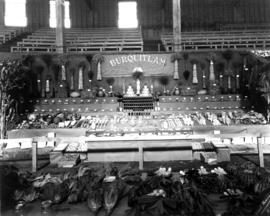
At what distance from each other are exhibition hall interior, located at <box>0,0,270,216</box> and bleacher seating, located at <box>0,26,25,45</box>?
6.7 inches

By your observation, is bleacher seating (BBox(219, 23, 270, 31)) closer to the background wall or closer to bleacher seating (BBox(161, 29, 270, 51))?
the background wall

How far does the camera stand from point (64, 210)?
13.3 ft

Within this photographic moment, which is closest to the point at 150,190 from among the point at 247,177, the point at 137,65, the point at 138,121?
the point at 247,177

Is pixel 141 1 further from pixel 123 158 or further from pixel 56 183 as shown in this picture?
pixel 56 183

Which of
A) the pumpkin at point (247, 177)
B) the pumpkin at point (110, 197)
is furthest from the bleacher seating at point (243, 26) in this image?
the pumpkin at point (110, 197)

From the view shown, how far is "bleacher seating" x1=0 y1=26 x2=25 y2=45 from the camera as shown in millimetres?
16125

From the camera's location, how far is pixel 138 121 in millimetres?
9016

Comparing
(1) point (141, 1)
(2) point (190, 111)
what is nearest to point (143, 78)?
(2) point (190, 111)

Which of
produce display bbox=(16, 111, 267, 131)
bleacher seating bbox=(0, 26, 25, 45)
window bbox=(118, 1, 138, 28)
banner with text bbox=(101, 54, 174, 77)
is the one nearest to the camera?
produce display bbox=(16, 111, 267, 131)

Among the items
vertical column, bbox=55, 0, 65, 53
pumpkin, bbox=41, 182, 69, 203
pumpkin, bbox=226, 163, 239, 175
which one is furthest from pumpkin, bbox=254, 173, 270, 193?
vertical column, bbox=55, 0, 65, 53

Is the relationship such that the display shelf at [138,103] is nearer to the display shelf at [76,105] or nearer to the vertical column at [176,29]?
the display shelf at [76,105]

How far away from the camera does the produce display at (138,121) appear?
8.73m

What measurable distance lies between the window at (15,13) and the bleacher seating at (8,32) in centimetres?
96

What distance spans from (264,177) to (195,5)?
18.1 metres
